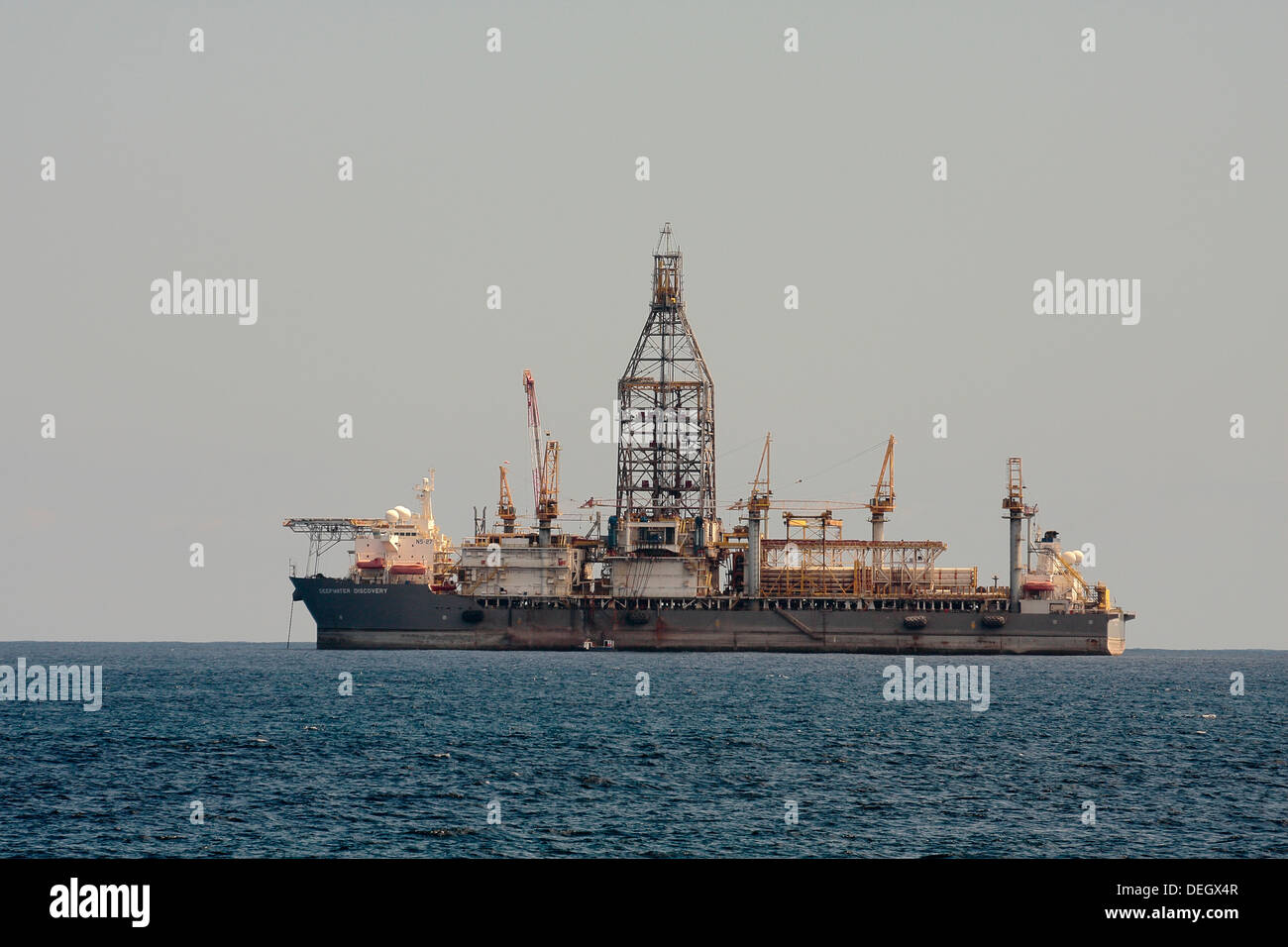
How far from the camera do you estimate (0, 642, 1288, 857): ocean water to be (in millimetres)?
41719

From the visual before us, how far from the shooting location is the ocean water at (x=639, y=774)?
41.7m

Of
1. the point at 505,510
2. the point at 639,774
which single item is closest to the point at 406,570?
the point at 505,510

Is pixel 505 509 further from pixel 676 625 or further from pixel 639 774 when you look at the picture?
pixel 639 774

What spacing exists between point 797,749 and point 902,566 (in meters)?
86.2

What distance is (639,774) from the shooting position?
5506 centimetres

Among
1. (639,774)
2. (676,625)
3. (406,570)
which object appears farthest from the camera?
(406,570)

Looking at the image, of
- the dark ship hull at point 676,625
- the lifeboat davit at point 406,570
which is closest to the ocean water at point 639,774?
the dark ship hull at point 676,625

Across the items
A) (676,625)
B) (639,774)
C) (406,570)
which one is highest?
(406,570)

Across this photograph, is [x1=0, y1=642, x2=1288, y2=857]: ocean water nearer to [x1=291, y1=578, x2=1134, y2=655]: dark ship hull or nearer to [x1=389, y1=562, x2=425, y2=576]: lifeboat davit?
[x1=291, y1=578, x2=1134, y2=655]: dark ship hull

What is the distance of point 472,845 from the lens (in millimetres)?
40500

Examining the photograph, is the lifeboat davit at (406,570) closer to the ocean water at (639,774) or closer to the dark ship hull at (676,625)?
the dark ship hull at (676,625)

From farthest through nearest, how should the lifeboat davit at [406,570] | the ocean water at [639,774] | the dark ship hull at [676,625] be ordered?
the lifeboat davit at [406,570] < the dark ship hull at [676,625] < the ocean water at [639,774]

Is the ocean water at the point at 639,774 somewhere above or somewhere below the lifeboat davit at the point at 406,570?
below

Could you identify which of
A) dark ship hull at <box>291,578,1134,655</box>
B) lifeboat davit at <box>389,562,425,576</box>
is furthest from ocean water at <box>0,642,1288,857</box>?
lifeboat davit at <box>389,562,425,576</box>
